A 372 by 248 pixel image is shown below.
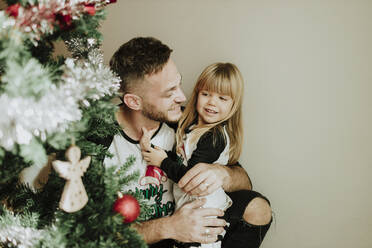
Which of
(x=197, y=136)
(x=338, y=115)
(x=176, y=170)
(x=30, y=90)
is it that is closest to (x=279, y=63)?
(x=338, y=115)

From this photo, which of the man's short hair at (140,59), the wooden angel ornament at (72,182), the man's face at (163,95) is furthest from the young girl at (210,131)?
the wooden angel ornament at (72,182)

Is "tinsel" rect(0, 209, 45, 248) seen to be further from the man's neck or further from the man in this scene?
the man's neck

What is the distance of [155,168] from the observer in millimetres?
1269

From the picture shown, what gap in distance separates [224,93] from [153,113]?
32cm

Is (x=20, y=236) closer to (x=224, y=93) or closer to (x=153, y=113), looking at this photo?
(x=153, y=113)

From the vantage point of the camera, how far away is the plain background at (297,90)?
1.25m

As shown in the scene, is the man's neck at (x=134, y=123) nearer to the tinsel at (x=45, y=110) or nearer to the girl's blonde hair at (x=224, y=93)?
the girl's blonde hair at (x=224, y=93)

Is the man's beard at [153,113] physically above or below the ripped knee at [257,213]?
above

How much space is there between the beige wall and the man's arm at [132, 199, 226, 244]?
44 cm

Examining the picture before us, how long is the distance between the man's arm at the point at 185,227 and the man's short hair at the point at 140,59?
22.3 inches

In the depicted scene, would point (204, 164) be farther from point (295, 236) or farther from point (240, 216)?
point (295, 236)

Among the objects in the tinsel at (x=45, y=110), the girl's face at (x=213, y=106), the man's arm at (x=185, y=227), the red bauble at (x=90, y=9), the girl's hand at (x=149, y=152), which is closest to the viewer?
the tinsel at (x=45, y=110)

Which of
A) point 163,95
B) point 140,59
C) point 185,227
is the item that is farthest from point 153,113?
point 185,227

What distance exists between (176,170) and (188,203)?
0.46 feet
